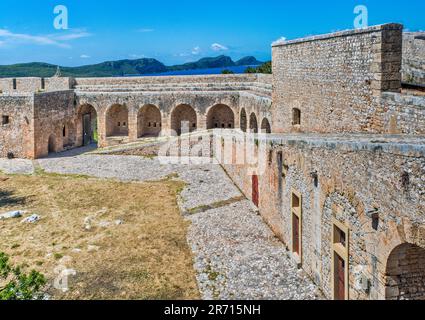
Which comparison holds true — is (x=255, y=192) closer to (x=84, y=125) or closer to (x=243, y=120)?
(x=243, y=120)

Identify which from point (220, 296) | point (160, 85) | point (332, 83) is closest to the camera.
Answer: point (220, 296)

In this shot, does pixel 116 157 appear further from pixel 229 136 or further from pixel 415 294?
pixel 415 294

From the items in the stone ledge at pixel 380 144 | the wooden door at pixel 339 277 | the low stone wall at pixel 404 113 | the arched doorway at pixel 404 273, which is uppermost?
the low stone wall at pixel 404 113

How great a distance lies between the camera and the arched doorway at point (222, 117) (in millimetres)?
31141

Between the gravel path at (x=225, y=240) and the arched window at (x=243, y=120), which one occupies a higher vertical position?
the arched window at (x=243, y=120)

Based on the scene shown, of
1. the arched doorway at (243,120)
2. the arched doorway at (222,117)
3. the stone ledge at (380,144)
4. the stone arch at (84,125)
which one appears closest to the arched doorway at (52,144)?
the stone arch at (84,125)

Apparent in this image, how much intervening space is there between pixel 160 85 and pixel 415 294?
26628 millimetres

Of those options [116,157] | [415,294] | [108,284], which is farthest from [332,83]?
[116,157]

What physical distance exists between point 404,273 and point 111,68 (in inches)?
5222

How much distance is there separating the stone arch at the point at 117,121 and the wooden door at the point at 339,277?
84.8 ft

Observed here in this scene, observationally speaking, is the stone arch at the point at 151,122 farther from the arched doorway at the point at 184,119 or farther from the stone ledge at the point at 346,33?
the stone ledge at the point at 346,33

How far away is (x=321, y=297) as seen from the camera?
9430 mm

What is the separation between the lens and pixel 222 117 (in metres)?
31.6

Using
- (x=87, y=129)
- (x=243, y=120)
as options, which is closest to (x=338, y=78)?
(x=243, y=120)
